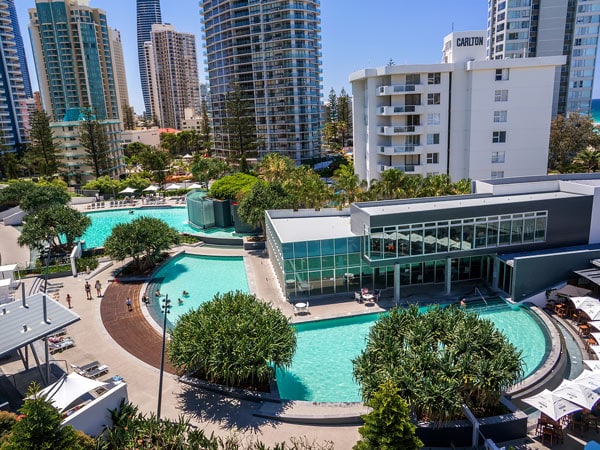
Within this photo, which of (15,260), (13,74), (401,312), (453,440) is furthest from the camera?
(13,74)

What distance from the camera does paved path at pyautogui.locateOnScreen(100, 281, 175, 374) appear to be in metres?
21.7

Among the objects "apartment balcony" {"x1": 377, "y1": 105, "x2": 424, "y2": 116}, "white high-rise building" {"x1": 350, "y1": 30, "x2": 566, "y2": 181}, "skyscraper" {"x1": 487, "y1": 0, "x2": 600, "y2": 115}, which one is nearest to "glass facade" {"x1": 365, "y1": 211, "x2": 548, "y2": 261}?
"white high-rise building" {"x1": 350, "y1": 30, "x2": 566, "y2": 181}

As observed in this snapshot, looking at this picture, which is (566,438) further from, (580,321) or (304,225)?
(304,225)

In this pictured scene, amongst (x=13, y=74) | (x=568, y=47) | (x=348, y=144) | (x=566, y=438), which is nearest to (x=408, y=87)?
(x=566, y=438)

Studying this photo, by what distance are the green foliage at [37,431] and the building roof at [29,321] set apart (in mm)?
4653

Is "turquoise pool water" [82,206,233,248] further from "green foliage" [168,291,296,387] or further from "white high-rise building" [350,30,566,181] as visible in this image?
"green foliage" [168,291,296,387]

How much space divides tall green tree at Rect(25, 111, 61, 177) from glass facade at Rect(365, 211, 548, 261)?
6751 centimetres

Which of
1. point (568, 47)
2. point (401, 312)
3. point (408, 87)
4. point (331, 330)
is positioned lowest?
point (331, 330)

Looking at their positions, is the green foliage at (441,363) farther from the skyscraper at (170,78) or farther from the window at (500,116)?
the skyscraper at (170,78)

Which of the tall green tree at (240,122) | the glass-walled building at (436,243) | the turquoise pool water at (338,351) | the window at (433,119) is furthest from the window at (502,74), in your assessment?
the tall green tree at (240,122)

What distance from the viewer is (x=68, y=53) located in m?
120

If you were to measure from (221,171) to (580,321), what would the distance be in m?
49.8

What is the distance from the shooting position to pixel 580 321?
22844 millimetres

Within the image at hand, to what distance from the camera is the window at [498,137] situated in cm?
4169
